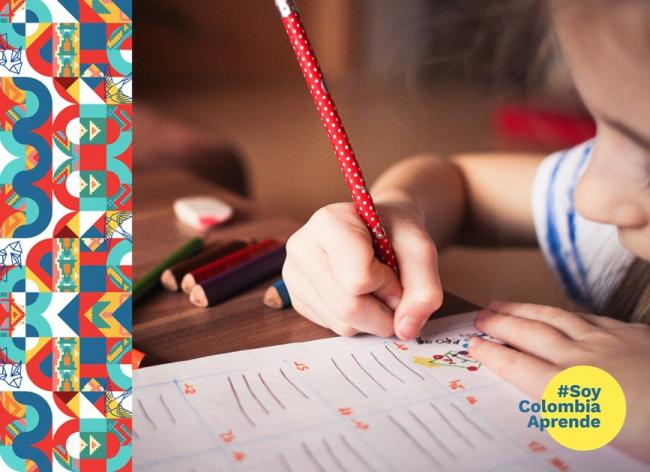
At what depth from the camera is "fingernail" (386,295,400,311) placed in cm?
28

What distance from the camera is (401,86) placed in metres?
1.32

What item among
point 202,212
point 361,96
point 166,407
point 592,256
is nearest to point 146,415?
point 166,407

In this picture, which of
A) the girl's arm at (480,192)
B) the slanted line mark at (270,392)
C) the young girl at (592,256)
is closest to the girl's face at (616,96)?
the young girl at (592,256)

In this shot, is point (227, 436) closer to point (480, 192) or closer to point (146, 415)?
point (146, 415)

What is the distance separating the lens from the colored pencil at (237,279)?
0.33 m

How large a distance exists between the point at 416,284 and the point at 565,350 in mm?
66

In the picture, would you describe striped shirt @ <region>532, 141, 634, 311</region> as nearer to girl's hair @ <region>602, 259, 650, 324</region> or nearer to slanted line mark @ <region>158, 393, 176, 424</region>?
girl's hair @ <region>602, 259, 650, 324</region>

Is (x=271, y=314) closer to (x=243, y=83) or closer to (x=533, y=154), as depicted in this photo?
(x=533, y=154)

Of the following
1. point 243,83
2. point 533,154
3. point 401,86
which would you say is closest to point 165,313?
point 533,154

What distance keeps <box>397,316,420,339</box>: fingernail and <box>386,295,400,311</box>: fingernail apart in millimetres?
10

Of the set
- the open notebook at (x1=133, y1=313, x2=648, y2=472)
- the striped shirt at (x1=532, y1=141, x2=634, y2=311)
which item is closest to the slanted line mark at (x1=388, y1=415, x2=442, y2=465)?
the open notebook at (x1=133, y1=313, x2=648, y2=472)

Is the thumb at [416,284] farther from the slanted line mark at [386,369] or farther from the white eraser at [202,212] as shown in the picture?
the white eraser at [202,212]

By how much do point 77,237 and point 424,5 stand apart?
648 millimetres

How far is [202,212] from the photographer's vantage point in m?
0.43
